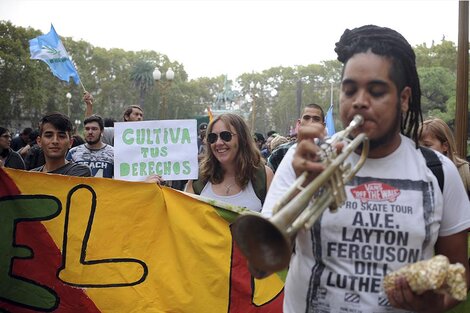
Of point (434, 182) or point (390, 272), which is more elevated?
point (434, 182)

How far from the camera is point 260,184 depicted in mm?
4129

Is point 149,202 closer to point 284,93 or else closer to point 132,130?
point 132,130

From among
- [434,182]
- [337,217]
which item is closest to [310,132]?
[337,217]

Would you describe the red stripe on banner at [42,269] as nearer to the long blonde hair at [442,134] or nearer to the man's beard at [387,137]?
the man's beard at [387,137]

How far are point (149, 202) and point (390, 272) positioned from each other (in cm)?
244

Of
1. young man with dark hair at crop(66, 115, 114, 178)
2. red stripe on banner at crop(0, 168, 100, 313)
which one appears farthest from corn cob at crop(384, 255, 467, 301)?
young man with dark hair at crop(66, 115, 114, 178)

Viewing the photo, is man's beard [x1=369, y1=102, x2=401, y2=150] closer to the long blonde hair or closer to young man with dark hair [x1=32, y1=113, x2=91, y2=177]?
the long blonde hair

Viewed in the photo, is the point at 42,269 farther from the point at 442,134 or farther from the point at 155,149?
the point at 442,134

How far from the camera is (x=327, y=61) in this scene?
79812 millimetres

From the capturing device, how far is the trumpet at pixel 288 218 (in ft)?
4.81

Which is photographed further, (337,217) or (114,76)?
(114,76)

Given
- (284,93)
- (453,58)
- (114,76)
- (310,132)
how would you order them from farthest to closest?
(284,93) → (114,76) → (453,58) → (310,132)

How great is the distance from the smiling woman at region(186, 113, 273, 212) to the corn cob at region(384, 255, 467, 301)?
2.42m

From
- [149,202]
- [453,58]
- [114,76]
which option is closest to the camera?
[149,202]
